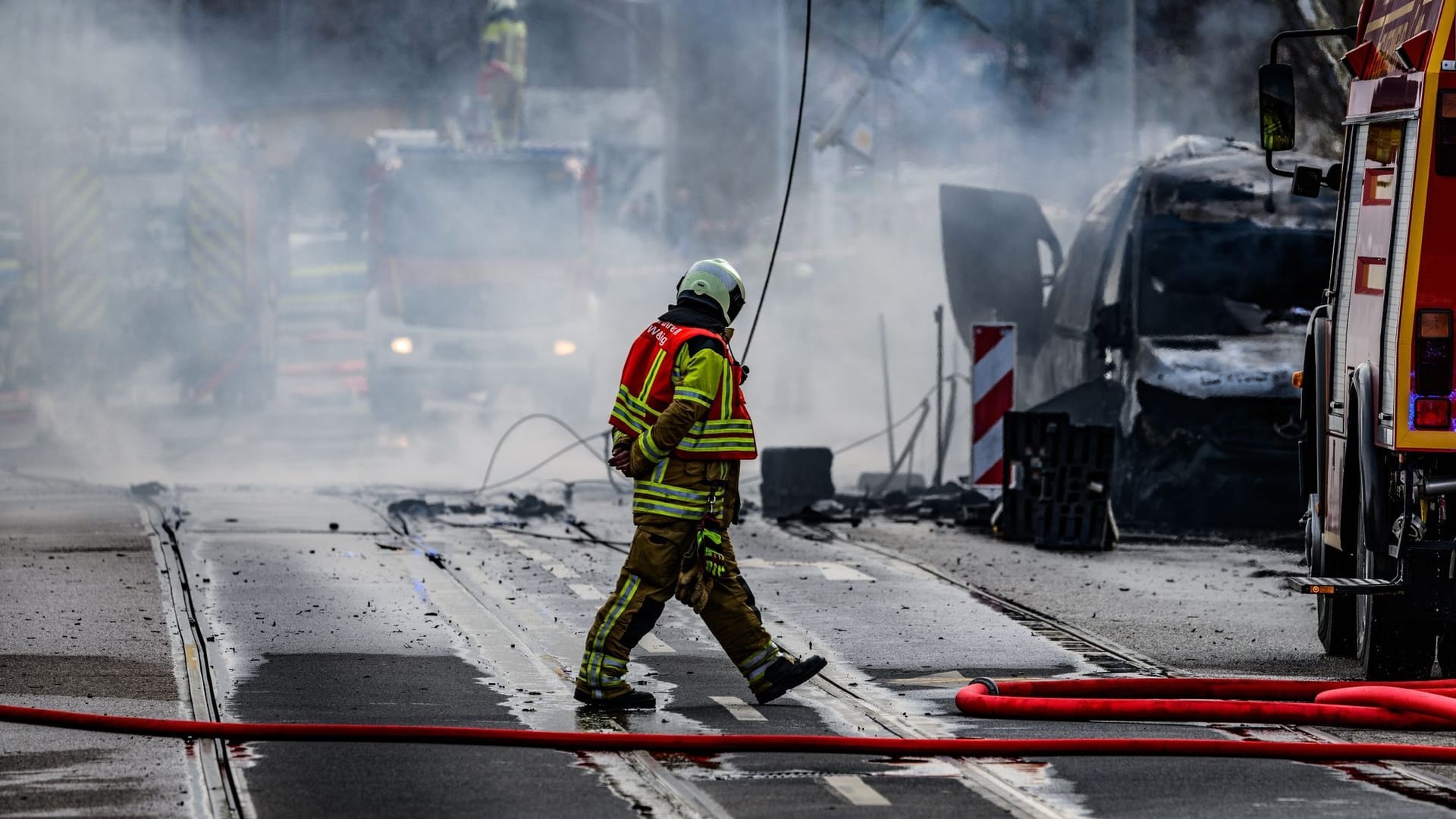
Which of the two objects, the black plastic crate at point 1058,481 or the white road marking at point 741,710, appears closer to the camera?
the white road marking at point 741,710

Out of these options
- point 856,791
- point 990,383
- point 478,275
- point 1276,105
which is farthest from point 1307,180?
point 478,275

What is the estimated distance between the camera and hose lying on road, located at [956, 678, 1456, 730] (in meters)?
7.13

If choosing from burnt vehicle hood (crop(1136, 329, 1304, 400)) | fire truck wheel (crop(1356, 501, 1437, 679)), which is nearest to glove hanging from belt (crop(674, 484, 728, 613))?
fire truck wheel (crop(1356, 501, 1437, 679))

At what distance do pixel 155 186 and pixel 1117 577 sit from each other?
1517cm

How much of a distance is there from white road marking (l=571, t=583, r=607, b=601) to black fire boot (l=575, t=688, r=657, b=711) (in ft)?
10.4

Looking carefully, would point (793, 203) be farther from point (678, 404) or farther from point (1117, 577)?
point (678, 404)

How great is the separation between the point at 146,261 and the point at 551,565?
13630mm

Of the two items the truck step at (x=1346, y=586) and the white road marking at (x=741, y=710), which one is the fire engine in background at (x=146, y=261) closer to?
the white road marking at (x=741, y=710)

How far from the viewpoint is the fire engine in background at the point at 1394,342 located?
7969 mm

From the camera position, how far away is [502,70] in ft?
89.0

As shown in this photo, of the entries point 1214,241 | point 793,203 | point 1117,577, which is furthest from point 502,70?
point 1117,577

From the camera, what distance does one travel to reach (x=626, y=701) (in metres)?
7.61

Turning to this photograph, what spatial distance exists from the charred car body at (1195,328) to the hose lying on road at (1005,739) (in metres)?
6.05

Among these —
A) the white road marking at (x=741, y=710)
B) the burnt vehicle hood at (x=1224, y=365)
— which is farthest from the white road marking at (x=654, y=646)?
the burnt vehicle hood at (x=1224, y=365)
